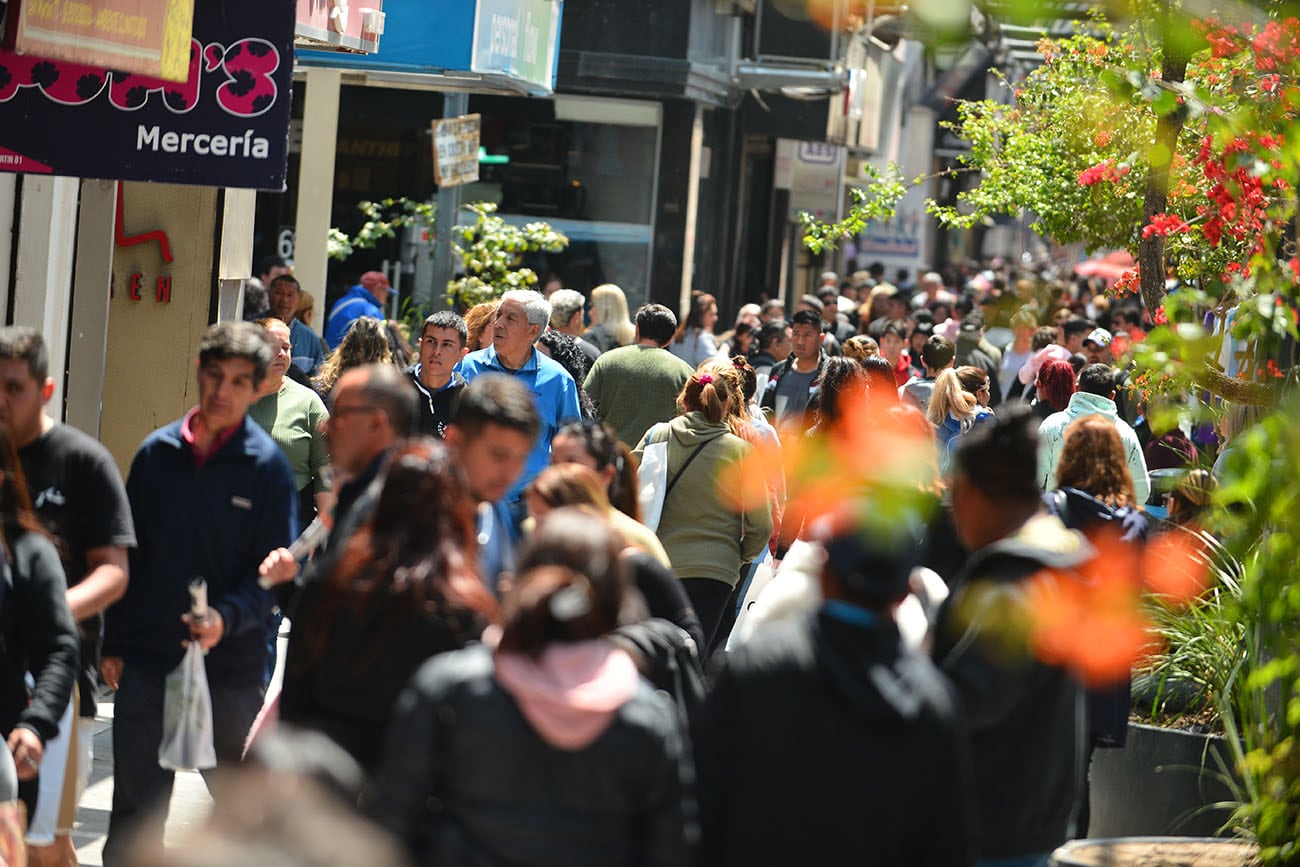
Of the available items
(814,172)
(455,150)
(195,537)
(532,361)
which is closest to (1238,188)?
(195,537)

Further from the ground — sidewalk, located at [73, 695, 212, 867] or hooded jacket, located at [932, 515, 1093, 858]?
hooded jacket, located at [932, 515, 1093, 858]

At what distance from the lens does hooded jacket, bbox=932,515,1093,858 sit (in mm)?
4027

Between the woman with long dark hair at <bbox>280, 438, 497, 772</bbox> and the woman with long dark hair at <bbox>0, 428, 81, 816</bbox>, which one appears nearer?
the woman with long dark hair at <bbox>280, 438, 497, 772</bbox>

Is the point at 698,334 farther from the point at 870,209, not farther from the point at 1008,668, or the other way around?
the point at 1008,668

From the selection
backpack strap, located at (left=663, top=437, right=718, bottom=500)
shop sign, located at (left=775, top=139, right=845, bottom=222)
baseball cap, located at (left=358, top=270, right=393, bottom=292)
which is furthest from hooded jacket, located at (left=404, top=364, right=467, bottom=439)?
shop sign, located at (left=775, top=139, right=845, bottom=222)

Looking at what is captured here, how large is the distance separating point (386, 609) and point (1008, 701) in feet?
4.47

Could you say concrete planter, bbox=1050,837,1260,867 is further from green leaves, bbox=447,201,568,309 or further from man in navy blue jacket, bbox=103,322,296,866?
green leaves, bbox=447,201,568,309

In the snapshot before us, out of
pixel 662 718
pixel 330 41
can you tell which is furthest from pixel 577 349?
pixel 662 718

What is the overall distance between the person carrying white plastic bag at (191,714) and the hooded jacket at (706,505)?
285 centimetres

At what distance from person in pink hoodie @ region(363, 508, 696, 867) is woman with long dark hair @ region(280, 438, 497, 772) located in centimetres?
44

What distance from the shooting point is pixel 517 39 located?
13.0m

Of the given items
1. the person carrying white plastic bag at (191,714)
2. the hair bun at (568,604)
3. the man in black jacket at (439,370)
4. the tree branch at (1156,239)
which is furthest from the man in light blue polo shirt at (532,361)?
the hair bun at (568,604)

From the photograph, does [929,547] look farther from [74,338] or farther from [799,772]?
[74,338]

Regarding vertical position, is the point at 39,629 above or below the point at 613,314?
below
